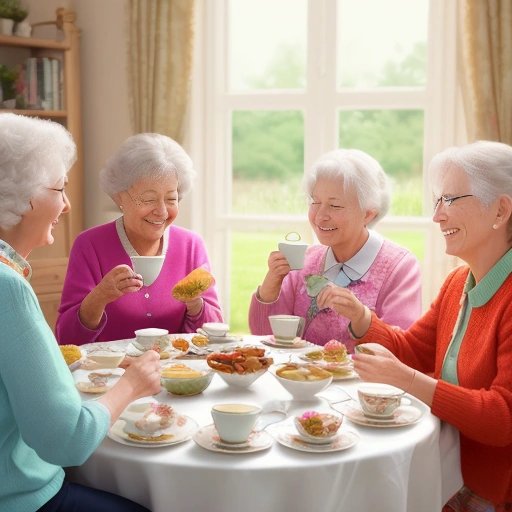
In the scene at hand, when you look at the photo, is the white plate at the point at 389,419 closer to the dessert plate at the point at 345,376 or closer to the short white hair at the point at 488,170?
the dessert plate at the point at 345,376

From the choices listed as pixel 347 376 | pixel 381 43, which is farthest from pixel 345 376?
pixel 381 43

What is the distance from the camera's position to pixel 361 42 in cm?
421

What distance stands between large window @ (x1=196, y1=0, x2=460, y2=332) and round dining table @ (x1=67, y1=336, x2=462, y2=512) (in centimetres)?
249

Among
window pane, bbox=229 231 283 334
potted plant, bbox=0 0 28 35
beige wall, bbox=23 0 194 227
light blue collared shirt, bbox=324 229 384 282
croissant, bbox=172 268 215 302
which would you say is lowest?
window pane, bbox=229 231 283 334

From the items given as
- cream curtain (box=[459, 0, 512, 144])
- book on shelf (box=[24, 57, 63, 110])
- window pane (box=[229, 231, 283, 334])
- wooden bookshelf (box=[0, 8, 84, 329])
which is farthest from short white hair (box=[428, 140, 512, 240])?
book on shelf (box=[24, 57, 63, 110])

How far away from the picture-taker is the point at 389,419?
1714mm

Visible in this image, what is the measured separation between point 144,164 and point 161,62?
1.62 meters

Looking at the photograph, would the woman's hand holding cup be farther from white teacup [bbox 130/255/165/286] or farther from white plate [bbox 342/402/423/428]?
white plate [bbox 342/402/423/428]

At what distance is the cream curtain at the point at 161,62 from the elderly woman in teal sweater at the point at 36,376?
257 cm

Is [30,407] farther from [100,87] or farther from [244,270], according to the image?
[100,87]

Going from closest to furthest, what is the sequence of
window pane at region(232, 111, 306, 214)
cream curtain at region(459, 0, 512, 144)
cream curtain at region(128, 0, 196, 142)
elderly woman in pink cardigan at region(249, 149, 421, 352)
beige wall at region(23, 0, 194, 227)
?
elderly woman in pink cardigan at region(249, 149, 421, 352)
cream curtain at region(459, 0, 512, 144)
cream curtain at region(128, 0, 196, 142)
window pane at region(232, 111, 306, 214)
beige wall at region(23, 0, 194, 227)

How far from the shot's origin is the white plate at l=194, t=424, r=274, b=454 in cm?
153

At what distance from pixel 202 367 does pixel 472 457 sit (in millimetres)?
783

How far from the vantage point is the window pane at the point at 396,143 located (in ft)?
13.5
